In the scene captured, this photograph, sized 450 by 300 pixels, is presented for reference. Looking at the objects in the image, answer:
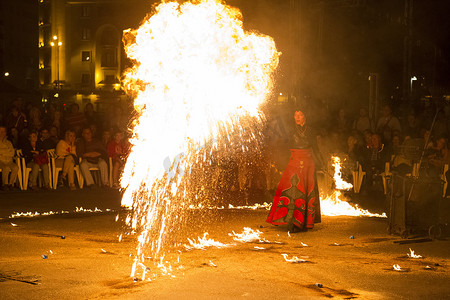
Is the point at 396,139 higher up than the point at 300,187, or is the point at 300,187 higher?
the point at 396,139

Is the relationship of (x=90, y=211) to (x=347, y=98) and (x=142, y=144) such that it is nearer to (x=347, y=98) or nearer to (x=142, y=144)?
(x=142, y=144)

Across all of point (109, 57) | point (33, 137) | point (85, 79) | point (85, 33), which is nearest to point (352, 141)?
point (33, 137)

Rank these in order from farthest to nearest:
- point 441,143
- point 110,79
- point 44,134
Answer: point 110,79 < point 44,134 < point 441,143

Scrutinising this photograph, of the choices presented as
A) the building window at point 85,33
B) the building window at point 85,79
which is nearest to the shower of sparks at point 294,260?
the building window at point 85,79

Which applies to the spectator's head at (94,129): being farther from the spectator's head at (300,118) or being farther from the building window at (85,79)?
the building window at (85,79)

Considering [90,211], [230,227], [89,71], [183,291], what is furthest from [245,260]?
[89,71]

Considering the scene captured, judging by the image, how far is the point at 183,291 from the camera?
6.02 metres

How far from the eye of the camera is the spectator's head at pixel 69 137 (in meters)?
16.1

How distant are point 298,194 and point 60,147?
796 cm

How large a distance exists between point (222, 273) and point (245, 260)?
836 mm

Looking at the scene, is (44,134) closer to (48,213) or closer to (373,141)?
(48,213)

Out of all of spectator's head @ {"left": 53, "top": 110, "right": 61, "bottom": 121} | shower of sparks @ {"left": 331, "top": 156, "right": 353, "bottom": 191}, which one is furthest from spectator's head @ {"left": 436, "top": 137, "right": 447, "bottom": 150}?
spectator's head @ {"left": 53, "top": 110, "right": 61, "bottom": 121}

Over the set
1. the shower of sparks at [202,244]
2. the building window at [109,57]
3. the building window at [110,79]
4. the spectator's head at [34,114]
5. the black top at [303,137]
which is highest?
the building window at [109,57]

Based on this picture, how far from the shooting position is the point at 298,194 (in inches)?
397
